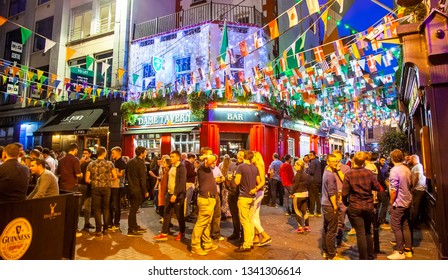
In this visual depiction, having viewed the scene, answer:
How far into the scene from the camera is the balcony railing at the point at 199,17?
48.9ft

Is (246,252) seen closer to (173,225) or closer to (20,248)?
(173,225)

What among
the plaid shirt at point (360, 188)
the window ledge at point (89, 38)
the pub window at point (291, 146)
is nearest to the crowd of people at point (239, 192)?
the plaid shirt at point (360, 188)

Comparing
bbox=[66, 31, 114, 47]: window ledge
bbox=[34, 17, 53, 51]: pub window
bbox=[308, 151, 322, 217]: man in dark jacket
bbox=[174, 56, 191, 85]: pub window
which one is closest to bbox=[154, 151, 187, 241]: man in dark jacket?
bbox=[308, 151, 322, 217]: man in dark jacket

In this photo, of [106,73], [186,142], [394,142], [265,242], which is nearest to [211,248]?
[265,242]

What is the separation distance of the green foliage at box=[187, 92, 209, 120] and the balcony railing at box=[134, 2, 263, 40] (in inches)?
172

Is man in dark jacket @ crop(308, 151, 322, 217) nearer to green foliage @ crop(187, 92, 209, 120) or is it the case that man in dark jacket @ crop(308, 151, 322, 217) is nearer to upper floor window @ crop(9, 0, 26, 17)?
green foliage @ crop(187, 92, 209, 120)

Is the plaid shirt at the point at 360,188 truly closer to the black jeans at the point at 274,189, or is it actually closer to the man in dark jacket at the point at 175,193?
the man in dark jacket at the point at 175,193

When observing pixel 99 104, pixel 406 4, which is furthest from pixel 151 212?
pixel 99 104

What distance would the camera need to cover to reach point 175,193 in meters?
5.64

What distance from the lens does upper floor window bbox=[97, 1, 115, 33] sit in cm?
1652

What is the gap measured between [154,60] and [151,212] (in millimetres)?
8245

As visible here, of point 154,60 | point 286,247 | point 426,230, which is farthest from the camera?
point 154,60

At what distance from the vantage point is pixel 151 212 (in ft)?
29.5

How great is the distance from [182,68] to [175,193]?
33.3ft
